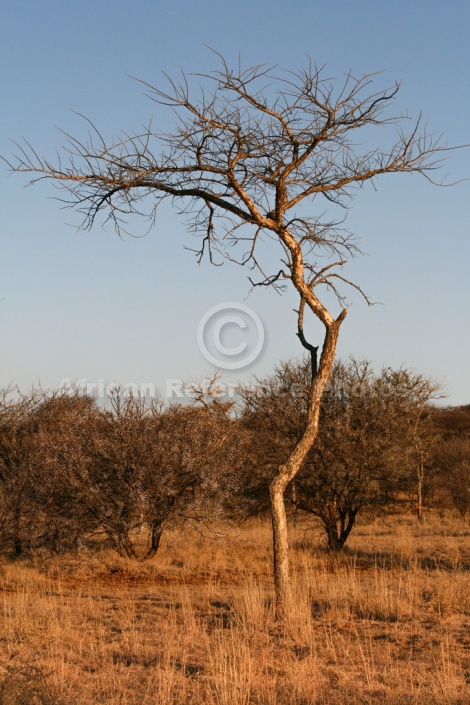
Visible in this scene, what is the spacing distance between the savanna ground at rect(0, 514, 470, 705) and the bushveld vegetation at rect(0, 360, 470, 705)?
0.03m

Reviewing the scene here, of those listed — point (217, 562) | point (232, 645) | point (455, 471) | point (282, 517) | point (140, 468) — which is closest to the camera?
point (232, 645)

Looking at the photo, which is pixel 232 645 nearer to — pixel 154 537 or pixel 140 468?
pixel 140 468

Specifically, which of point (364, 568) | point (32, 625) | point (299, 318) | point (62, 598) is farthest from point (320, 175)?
point (364, 568)

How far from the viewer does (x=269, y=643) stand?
6570 millimetres

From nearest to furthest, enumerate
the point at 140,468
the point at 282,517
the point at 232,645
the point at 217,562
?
the point at 232,645
the point at 282,517
the point at 140,468
the point at 217,562

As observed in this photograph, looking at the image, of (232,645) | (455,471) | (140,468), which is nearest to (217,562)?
(140,468)

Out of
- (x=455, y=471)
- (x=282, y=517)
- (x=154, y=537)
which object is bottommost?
(x=154, y=537)

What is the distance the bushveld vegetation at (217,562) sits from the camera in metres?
5.53

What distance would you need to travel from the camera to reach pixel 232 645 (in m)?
6.27

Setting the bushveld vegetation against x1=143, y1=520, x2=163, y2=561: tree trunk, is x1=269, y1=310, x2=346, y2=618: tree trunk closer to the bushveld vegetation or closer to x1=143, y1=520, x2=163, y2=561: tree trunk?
the bushveld vegetation

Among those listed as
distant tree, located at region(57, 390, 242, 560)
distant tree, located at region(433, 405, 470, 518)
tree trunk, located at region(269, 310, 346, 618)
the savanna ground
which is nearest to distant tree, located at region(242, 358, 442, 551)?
distant tree, located at region(57, 390, 242, 560)

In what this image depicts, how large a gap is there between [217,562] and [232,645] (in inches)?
312

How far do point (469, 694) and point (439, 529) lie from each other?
16.8 meters

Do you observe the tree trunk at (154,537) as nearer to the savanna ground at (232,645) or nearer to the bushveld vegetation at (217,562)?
the bushveld vegetation at (217,562)
